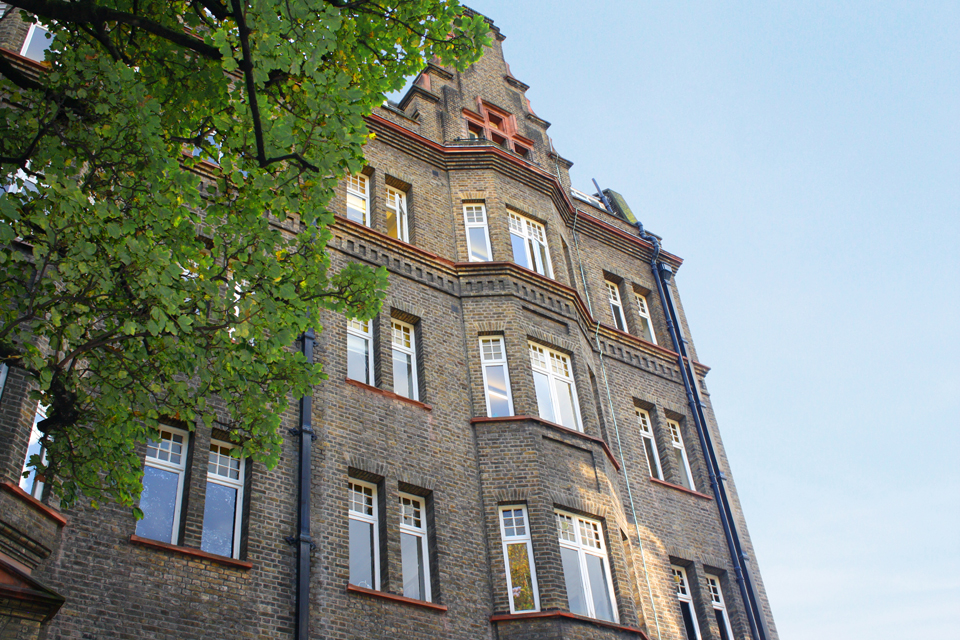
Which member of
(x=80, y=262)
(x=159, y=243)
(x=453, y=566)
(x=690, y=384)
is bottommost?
(x=453, y=566)

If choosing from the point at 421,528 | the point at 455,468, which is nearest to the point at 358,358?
the point at 455,468

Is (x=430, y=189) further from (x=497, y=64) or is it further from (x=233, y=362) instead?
(x=233, y=362)

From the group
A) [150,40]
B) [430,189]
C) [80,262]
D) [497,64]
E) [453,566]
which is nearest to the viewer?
[80,262]

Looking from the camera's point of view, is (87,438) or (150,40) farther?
(150,40)

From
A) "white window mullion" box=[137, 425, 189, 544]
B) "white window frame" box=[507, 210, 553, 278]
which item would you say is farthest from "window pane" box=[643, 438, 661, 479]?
"white window mullion" box=[137, 425, 189, 544]

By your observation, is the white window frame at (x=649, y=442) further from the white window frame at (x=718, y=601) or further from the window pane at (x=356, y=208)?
the window pane at (x=356, y=208)

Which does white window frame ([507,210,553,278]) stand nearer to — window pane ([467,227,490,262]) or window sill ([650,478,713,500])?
window pane ([467,227,490,262])

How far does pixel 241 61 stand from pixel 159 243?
7.25 ft

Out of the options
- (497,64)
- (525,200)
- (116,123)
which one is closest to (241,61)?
(116,123)

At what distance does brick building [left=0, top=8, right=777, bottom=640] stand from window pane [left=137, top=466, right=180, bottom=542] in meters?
0.03

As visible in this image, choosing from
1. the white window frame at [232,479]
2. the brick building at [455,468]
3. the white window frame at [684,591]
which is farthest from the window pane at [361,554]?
the white window frame at [684,591]

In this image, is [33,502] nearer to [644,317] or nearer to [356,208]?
[356,208]

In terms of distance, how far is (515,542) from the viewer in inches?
615

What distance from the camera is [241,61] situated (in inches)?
355
